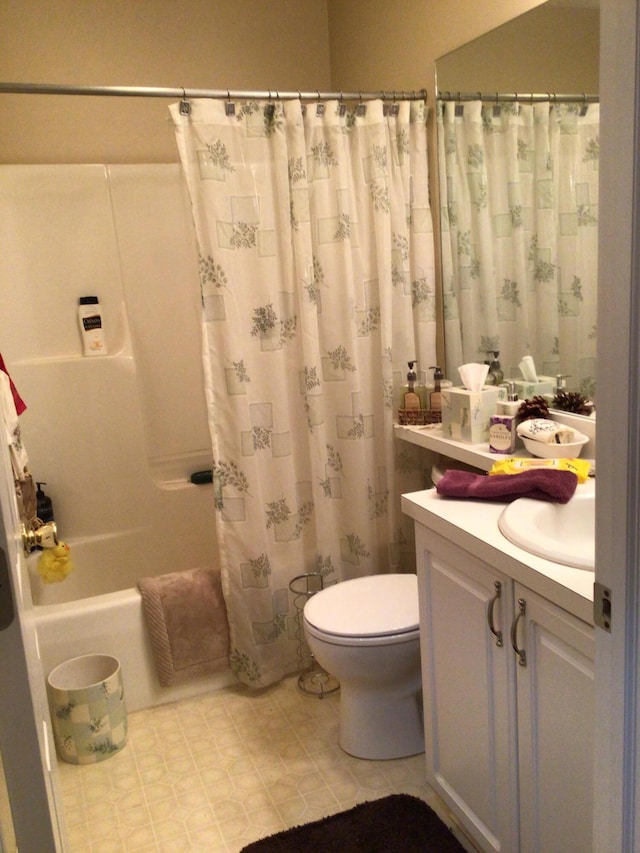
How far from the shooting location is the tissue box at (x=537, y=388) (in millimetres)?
2139

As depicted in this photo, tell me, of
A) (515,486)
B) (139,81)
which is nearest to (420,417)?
(515,486)

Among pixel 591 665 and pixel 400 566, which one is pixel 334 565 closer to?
pixel 400 566

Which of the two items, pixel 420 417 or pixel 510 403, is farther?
pixel 420 417

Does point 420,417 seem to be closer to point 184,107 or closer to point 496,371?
point 496,371

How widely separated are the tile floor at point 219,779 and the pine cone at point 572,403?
1.10 meters

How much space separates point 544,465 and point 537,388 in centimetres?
45

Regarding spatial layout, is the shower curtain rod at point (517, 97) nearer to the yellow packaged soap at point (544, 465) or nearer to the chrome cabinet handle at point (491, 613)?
the yellow packaged soap at point (544, 465)

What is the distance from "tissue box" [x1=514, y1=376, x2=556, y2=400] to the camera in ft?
7.02

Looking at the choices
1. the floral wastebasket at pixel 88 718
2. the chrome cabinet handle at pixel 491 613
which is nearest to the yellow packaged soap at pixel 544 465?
the chrome cabinet handle at pixel 491 613

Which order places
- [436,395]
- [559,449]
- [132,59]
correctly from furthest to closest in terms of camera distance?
1. [132,59]
2. [436,395]
3. [559,449]

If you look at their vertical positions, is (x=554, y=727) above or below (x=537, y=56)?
below

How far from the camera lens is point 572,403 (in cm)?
204

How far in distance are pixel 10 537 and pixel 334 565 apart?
1.77 m

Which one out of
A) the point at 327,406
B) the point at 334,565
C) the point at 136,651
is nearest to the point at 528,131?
the point at 327,406
